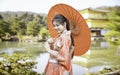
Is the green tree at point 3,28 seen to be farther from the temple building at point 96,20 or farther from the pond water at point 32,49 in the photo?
the temple building at point 96,20

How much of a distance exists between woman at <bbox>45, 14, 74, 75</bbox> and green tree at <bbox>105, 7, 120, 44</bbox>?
0.54 metres

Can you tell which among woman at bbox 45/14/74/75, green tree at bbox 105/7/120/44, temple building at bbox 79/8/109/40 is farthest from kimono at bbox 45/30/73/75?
green tree at bbox 105/7/120/44

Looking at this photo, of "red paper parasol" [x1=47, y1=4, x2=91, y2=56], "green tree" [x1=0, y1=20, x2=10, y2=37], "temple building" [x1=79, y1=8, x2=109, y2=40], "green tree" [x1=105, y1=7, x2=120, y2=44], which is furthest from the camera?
"green tree" [x1=105, y1=7, x2=120, y2=44]

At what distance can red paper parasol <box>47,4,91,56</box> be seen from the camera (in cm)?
267

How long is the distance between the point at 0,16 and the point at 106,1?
978 mm

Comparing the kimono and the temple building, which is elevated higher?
the temple building

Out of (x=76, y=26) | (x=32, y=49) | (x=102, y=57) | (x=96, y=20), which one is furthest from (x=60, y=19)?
(x=102, y=57)

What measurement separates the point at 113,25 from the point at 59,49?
2.25 ft

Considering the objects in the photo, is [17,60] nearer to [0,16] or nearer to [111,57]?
[0,16]

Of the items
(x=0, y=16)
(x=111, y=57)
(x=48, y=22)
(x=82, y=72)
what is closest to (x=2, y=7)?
(x=0, y=16)

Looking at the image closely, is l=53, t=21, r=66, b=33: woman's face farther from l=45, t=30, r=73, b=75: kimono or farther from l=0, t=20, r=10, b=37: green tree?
l=0, t=20, r=10, b=37: green tree

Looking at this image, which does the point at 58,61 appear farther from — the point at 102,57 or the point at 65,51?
the point at 102,57

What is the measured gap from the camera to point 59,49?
261 cm

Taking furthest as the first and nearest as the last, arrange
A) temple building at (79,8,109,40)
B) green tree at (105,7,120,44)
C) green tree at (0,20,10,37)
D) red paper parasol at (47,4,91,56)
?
green tree at (105,7,120,44)
temple building at (79,8,109,40)
red paper parasol at (47,4,91,56)
green tree at (0,20,10,37)
